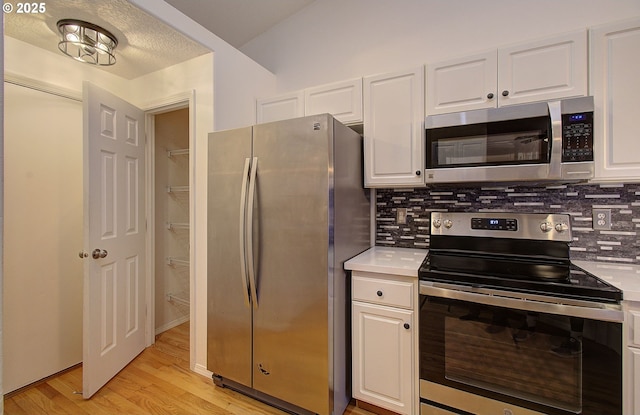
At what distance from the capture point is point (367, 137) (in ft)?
Answer: 6.63

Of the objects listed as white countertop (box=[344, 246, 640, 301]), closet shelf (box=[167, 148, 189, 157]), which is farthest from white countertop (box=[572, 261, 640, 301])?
closet shelf (box=[167, 148, 189, 157])

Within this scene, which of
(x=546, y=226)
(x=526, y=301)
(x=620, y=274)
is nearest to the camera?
(x=526, y=301)

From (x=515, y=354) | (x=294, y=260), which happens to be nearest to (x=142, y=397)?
(x=294, y=260)

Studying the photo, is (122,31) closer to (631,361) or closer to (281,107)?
(281,107)

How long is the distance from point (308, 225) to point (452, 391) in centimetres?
115

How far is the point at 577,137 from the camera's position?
149 centimetres

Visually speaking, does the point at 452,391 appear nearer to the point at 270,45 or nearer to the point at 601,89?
the point at 601,89

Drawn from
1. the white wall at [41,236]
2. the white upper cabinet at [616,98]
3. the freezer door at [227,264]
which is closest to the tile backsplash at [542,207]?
the white upper cabinet at [616,98]

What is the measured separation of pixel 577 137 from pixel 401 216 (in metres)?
1.10

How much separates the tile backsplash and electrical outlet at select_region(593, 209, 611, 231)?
0.06 ft

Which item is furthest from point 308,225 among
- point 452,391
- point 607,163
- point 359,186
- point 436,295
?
point 607,163

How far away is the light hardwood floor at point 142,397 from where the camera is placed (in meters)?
1.78

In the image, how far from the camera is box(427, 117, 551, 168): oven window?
1556mm

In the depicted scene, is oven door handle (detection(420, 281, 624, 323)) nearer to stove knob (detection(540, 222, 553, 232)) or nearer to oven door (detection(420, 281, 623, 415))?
oven door (detection(420, 281, 623, 415))
